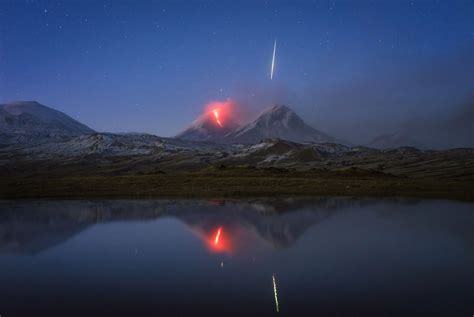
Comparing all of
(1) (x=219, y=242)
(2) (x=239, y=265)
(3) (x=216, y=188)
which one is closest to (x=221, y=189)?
(3) (x=216, y=188)

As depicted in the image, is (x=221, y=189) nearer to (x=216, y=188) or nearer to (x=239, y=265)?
(x=216, y=188)

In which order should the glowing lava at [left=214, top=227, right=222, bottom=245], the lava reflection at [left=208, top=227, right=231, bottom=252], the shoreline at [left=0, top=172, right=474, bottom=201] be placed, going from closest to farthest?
the lava reflection at [left=208, top=227, right=231, bottom=252]
the glowing lava at [left=214, top=227, right=222, bottom=245]
the shoreline at [left=0, top=172, right=474, bottom=201]

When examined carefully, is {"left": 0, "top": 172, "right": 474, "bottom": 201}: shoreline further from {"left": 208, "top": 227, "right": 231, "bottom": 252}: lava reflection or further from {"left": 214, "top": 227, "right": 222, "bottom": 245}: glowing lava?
→ {"left": 208, "top": 227, "right": 231, "bottom": 252}: lava reflection

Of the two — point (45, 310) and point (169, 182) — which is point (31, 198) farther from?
point (45, 310)

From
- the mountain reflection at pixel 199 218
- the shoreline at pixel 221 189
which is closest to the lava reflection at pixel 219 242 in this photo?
the mountain reflection at pixel 199 218

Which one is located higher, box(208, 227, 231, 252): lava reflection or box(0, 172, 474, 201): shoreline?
box(0, 172, 474, 201): shoreline

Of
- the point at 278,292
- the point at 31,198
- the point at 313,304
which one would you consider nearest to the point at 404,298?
the point at 313,304

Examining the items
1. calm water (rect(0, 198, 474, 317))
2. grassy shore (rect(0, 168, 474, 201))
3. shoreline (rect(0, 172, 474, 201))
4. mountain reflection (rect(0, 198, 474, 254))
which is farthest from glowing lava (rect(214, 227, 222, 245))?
grassy shore (rect(0, 168, 474, 201))
